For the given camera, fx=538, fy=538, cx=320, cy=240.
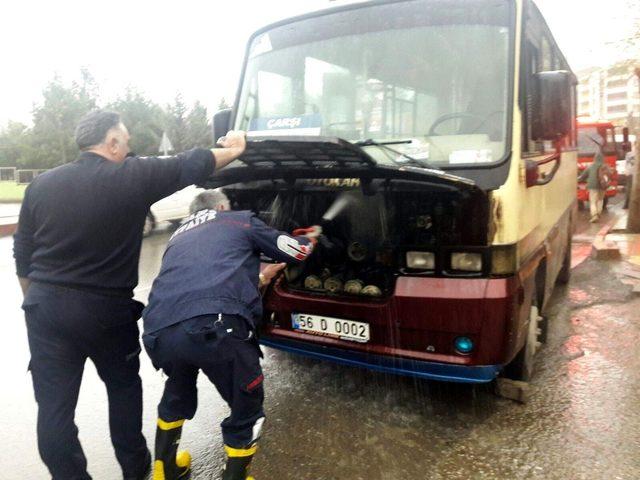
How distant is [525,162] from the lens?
331 centimetres

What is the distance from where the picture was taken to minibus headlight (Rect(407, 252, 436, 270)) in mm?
3191

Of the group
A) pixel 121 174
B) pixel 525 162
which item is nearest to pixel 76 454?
pixel 121 174

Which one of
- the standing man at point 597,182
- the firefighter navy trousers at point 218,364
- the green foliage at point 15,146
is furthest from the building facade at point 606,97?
the green foliage at point 15,146

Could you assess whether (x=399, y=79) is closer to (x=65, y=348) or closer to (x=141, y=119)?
(x=65, y=348)

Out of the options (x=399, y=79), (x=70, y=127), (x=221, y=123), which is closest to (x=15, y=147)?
(x=70, y=127)

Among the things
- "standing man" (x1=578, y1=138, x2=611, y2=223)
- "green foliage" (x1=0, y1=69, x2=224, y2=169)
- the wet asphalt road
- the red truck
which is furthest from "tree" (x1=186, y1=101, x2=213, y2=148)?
the wet asphalt road

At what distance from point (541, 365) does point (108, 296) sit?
11.1 feet

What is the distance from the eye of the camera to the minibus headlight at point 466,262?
3.08 m

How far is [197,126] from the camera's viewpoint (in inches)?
1825

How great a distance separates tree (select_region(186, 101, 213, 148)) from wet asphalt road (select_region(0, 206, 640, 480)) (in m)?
41.2

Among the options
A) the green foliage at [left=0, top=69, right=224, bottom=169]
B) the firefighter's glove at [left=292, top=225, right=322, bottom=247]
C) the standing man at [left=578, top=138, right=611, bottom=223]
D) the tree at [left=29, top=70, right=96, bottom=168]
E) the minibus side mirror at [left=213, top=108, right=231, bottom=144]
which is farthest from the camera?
the tree at [left=29, top=70, right=96, bottom=168]

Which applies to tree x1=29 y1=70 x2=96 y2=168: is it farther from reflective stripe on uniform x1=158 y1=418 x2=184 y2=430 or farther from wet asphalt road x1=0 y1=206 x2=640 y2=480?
reflective stripe on uniform x1=158 y1=418 x2=184 y2=430

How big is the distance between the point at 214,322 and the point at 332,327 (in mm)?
1157

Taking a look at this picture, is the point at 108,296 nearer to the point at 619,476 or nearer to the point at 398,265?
the point at 398,265
